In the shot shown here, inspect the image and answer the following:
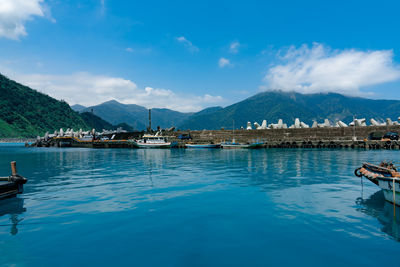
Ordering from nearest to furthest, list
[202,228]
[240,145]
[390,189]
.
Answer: [202,228]
[390,189]
[240,145]

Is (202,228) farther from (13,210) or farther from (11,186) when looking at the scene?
(11,186)

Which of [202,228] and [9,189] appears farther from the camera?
[9,189]

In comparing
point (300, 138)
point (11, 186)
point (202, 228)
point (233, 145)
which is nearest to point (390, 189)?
point (202, 228)

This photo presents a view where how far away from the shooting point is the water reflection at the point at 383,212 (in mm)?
8586

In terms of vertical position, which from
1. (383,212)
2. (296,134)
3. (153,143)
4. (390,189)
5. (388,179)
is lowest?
(383,212)

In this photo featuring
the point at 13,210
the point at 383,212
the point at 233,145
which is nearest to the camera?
the point at 383,212

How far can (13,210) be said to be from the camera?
39.1 ft

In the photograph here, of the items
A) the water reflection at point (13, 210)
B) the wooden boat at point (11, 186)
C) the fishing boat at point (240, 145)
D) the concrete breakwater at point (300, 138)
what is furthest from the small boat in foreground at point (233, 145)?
the water reflection at point (13, 210)

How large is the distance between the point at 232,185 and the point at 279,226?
27.3 ft

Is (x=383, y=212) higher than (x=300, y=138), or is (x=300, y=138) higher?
(x=300, y=138)

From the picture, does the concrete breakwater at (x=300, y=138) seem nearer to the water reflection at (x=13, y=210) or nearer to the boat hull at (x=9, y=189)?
the boat hull at (x=9, y=189)

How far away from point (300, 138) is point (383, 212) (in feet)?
210

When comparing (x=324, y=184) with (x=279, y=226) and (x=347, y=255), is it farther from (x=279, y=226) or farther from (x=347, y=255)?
(x=347, y=255)

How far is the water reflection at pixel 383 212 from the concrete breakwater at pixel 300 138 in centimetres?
5503
